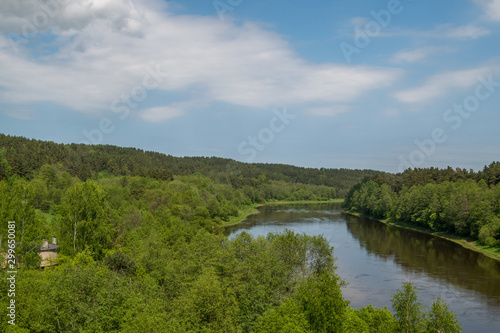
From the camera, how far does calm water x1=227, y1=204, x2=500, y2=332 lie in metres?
37.7

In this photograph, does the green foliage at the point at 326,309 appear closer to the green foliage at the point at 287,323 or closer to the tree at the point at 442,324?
the green foliage at the point at 287,323

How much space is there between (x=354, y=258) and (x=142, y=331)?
1927 inches

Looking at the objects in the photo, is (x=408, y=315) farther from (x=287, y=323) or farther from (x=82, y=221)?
(x=82, y=221)

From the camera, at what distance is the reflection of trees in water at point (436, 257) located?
47.1m

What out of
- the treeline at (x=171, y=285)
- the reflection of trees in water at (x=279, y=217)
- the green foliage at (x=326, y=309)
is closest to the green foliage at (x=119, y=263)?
the treeline at (x=171, y=285)

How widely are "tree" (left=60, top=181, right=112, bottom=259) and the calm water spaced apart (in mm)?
27362

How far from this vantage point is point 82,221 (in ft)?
119

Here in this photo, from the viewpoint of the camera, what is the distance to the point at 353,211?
145m

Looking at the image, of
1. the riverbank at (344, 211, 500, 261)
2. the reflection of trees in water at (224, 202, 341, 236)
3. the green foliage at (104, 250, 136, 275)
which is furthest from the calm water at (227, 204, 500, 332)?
the green foliage at (104, 250, 136, 275)

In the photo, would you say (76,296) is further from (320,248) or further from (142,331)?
(320,248)

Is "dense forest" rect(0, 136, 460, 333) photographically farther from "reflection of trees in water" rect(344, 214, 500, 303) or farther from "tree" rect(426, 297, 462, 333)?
"reflection of trees in water" rect(344, 214, 500, 303)

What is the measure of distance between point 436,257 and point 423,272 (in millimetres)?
11471

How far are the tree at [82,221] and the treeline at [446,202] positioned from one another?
2502 inches

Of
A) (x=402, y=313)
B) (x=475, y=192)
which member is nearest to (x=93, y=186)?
(x=402, y=313)
